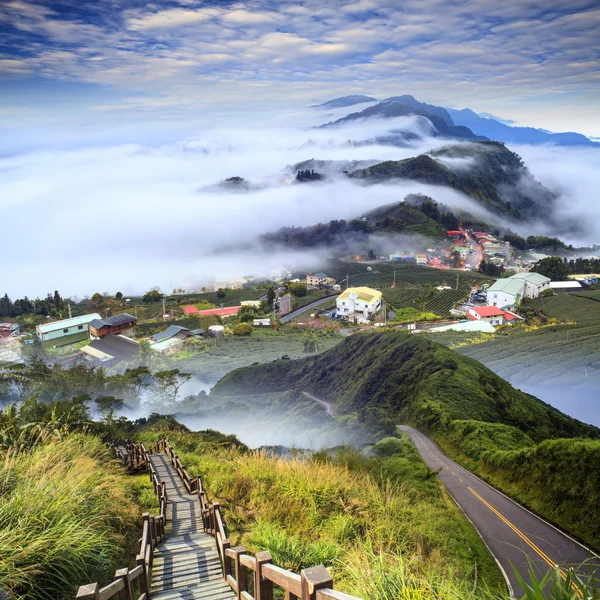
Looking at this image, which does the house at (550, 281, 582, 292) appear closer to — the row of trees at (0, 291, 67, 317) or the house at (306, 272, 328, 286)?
the house at (306, 272, 328, 286)

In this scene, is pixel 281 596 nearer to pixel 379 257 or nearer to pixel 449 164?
pixel 379 257

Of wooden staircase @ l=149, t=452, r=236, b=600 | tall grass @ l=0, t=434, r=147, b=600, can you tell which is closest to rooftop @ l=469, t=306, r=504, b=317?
wooden staircase @ l=149, t=452, r=236, b=600

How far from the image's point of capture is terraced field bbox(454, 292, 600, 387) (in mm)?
13281

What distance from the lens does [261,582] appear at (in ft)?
7.88

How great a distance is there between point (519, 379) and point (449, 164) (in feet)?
104

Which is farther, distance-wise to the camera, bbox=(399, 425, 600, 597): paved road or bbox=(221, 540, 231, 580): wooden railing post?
bbox=(399, 425, 600, 597): paved road

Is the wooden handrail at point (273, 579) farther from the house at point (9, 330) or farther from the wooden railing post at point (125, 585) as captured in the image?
the house at point (9, 330)

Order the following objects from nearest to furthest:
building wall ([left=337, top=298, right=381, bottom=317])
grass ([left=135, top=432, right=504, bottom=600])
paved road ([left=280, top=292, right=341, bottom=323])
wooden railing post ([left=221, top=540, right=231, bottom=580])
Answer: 1. wooden railing post ([left=221, top=540, right=231, bottom=580])
2. grass ([left=135, top=432, right=504, bottom=600])
3. building wall ([left=337, top=298, right=381, bottom=317])
4. paved road ([left=280, top=292, right=341, bottom=323])

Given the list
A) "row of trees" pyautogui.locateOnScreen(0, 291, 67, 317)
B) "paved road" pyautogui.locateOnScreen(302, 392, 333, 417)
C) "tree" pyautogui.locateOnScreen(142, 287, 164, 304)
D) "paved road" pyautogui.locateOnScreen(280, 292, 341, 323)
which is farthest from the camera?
"tree" pyautogui.locateOnScreen(142, 287, 164, 304)

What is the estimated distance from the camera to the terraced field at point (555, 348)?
523 inches

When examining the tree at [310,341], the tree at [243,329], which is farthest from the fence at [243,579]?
the tree at [243,329]

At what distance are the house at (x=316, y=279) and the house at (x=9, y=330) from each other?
13.5 m

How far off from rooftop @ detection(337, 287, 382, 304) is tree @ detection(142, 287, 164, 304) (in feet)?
33.7

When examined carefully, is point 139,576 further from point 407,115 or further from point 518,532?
point 407,115
